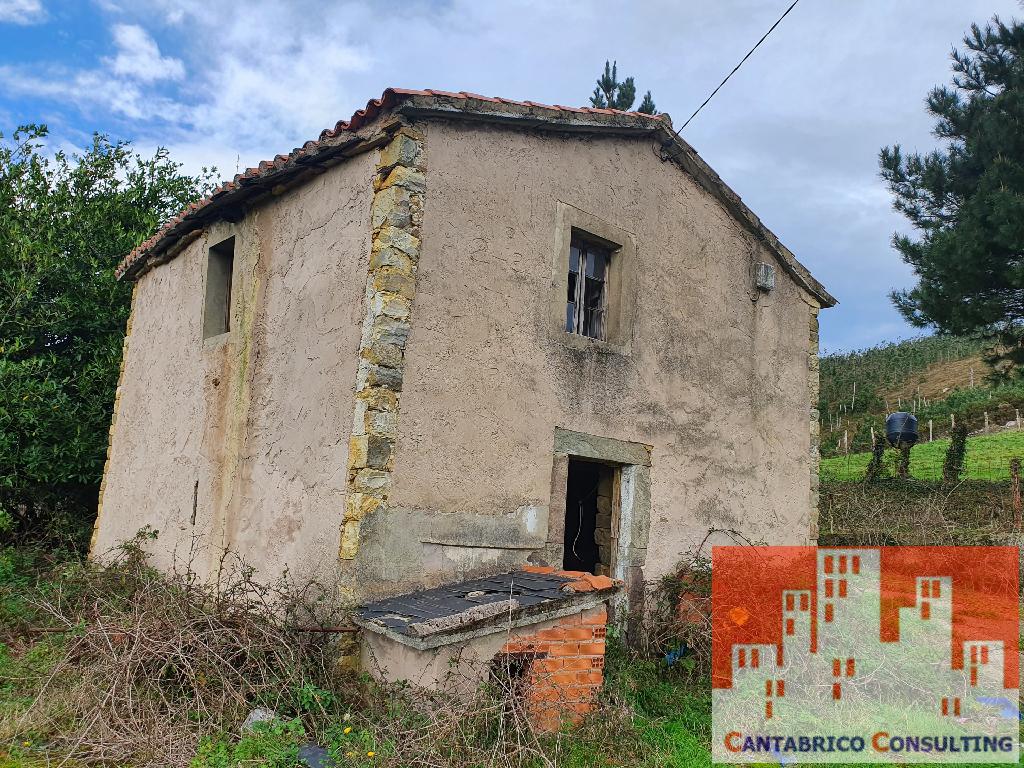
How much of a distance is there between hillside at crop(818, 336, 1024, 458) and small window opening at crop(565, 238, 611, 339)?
55.4 feet

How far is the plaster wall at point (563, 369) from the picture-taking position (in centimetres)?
623

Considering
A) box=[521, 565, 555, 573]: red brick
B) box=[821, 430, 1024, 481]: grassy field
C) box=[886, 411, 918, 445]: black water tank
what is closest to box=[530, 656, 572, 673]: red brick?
box=[521, 565, 555, 573]: red brick

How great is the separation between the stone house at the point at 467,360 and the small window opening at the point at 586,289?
2 centimetres

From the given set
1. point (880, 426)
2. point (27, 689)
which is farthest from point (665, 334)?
point (880, 426)

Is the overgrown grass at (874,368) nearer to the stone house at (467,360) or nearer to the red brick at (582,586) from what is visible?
the stone house at (467,360)

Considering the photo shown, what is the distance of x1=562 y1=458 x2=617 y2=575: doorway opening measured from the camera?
25.8 feet

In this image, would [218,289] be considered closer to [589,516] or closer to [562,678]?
[589,516]

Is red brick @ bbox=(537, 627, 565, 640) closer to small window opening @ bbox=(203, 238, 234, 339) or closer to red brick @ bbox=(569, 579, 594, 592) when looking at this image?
red brick @ bbox=(569, 579, 594, 592)

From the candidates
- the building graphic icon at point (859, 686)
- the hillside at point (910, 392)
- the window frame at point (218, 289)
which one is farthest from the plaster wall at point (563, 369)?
the hillside at point (910, 392)

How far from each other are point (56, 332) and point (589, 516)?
26.3 ft

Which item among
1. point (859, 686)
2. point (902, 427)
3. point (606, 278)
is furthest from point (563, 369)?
point (902, 427)

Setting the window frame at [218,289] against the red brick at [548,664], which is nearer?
the red brick at [548,664]

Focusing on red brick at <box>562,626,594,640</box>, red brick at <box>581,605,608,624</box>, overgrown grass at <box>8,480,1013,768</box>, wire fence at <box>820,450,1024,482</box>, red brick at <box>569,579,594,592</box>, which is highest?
wire fence at <box>820,450,1024,482</box>

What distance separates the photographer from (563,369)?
23.6ft
